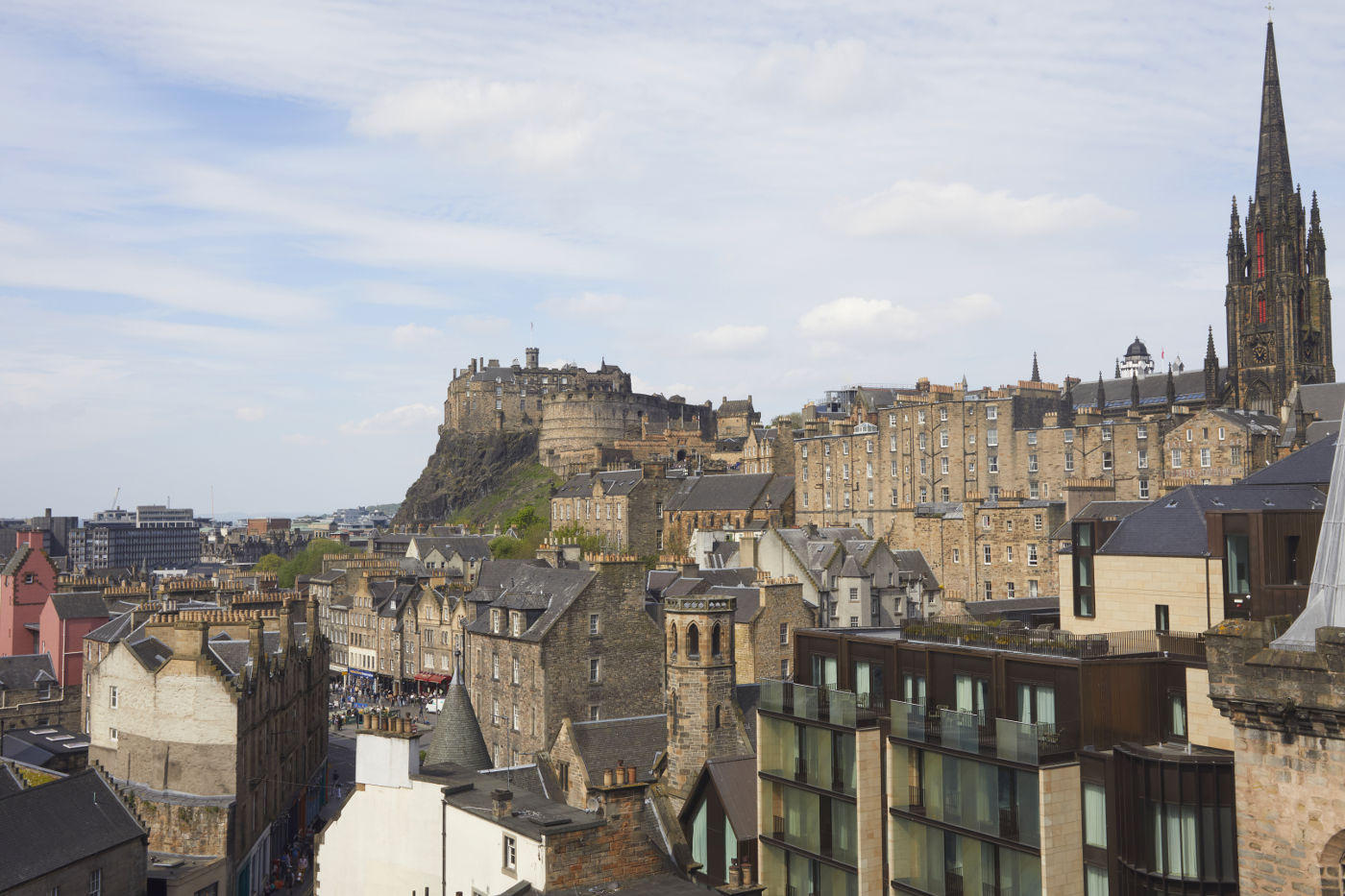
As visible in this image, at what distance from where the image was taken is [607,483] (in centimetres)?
9938

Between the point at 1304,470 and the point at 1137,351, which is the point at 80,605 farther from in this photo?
the point at 1137,351

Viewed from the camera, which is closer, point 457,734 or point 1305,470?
point 1305,470

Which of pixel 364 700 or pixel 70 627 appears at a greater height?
pixel 70 627

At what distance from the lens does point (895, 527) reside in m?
76.2

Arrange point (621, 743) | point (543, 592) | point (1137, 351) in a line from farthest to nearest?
point (1137, 351) < point (543, 592) < point (621, 743)

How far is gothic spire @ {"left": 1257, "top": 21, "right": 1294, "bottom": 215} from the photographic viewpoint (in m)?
95.7

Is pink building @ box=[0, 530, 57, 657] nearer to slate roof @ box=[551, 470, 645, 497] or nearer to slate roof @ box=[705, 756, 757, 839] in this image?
slate roof @ box=[705, 756, 757, 839]

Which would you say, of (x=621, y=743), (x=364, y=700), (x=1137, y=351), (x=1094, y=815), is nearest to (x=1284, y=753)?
(x=1094, y=815)

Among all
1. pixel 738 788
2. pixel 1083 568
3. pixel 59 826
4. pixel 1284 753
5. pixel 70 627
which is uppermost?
pixel 1083 568

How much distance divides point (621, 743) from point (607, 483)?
66429mm

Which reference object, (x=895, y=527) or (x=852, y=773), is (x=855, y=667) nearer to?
(x=852, y=773)

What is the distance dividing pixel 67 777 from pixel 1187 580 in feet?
95.6

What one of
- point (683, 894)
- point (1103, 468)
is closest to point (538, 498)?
point (1103, 468)

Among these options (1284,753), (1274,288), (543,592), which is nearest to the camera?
(1284,753)
